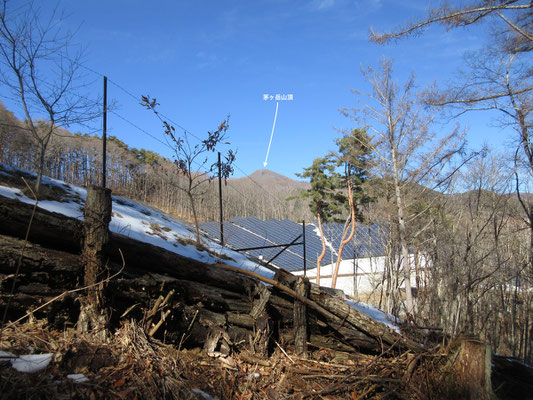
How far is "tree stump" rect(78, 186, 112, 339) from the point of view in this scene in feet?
9.63

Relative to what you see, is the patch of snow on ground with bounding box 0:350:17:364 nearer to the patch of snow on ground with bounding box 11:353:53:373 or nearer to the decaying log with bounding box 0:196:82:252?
the patch of snow on ground with bounding box 11:353:53:373

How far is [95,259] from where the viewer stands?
305 centimetres

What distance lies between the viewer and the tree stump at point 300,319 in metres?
3.91

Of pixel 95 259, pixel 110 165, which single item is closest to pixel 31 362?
pixel 95 259

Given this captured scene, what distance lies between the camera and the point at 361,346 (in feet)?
13.5

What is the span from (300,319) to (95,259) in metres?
2.34

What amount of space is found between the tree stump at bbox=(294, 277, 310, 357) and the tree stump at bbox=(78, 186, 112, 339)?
206 centimetres

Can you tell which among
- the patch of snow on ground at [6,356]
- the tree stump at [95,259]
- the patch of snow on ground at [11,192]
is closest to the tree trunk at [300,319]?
the tree stump at [95,259]

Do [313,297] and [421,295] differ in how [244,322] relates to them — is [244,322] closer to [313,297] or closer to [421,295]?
[313,297]

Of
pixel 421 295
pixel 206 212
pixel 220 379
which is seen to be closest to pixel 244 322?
pixel 220 379

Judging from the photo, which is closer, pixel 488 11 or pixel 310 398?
pixel 310 398

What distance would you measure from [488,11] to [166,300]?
879 centimetres

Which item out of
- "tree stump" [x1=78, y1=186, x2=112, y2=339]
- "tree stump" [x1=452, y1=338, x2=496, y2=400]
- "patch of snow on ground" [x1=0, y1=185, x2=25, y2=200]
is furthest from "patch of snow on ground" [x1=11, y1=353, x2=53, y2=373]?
"patch of snow on ground" [x1=0, y1=185, x2=25, y2=200]

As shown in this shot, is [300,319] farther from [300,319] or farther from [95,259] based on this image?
[95,259]
